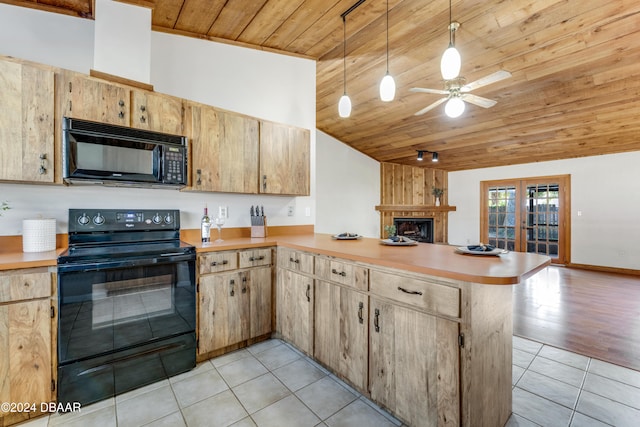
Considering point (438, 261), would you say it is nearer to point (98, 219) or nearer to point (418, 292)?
point (418, 292)

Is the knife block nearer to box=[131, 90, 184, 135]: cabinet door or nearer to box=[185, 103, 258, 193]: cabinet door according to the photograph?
box=[185, 103, 258, 193]: cabinet door

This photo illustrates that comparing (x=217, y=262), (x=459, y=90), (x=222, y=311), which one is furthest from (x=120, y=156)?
(x=459, y=90)

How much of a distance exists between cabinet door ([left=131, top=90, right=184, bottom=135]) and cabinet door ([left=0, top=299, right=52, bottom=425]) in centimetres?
138

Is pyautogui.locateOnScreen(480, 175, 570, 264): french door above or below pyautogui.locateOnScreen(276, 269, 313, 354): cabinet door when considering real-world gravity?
above

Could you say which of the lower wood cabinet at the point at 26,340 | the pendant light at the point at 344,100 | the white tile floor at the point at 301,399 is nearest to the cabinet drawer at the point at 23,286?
the lower wood cabinet at the point at 26,340

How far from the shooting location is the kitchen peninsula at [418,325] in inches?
52.4

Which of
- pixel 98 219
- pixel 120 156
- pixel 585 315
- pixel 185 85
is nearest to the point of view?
pixel 120 156

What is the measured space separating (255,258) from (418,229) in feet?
21.0

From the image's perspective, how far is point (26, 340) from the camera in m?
1.64

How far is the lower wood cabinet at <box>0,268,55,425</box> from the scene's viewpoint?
5.21 ft

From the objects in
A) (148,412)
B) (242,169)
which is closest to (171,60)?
(242,169)

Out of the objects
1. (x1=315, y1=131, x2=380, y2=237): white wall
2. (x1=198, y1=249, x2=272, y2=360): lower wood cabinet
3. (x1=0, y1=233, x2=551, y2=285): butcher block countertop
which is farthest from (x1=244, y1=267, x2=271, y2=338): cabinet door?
(x1=315, y1=131, x2=380, y2=237): white wall

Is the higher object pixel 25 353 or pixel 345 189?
pixel 345 189

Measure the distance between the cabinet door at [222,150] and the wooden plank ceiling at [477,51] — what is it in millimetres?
905
